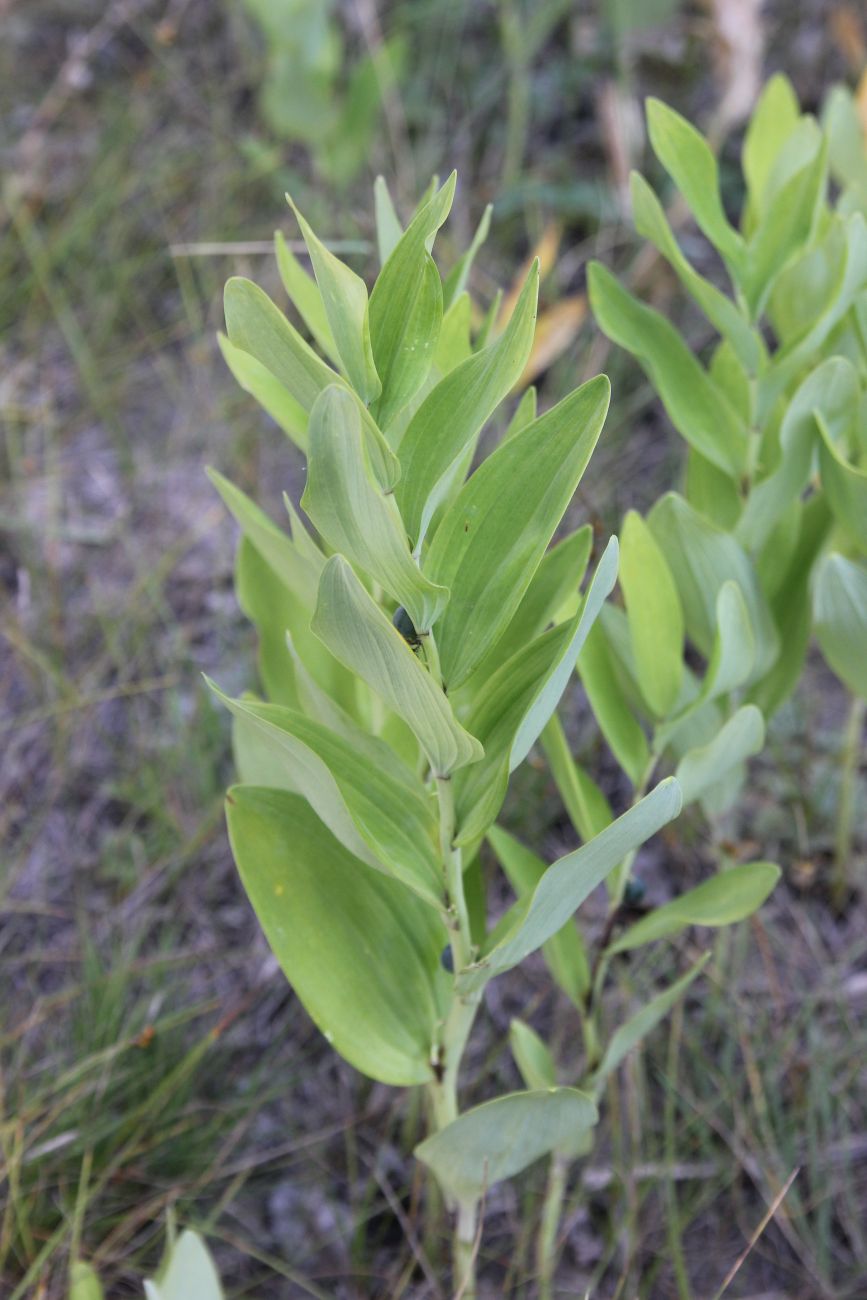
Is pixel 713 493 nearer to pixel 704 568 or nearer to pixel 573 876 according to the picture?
pixel 704 568

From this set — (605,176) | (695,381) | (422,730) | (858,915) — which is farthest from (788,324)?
(605,176)

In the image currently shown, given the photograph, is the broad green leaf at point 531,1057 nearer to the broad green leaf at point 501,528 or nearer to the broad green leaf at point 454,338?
the broad green leaf at point 501,528

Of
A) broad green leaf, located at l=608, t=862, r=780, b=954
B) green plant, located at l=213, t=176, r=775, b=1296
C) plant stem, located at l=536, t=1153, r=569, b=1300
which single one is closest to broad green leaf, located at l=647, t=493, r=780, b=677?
green plant, located at l=213, t=176, r=775, b=1296

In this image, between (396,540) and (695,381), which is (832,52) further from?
(396,540)

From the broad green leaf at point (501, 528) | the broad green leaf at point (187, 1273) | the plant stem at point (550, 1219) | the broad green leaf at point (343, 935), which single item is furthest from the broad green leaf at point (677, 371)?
the broad green leaf at point (187, 1273)

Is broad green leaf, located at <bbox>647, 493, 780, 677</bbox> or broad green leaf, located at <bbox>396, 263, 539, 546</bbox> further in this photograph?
broad green leaf, located at <bbox>647, 493, 780, 677</bbox>

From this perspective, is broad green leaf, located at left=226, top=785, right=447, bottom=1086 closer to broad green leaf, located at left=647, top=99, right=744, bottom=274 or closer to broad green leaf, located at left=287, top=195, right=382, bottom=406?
broad green leaf, located at left=287, top=195, right=382, bottom=406

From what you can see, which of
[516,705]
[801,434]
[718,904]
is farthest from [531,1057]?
[801,434]
